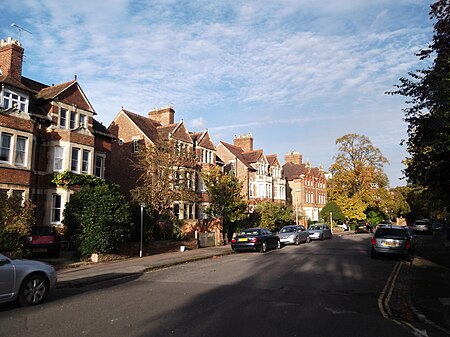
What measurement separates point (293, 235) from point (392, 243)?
11523 mm

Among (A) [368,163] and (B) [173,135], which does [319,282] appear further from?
(A) [368,163]

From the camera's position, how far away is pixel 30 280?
366 inches

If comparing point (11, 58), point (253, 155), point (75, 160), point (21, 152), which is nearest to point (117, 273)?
point (21, 152)

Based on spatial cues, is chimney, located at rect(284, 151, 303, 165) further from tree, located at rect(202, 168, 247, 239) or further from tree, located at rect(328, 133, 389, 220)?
tree, located at rect(202, 168, 247, 239)

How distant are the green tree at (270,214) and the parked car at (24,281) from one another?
28144 millimetres

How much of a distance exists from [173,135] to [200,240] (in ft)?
37.9

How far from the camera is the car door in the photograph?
8594mm

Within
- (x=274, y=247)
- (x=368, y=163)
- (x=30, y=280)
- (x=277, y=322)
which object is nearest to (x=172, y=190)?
(x=274, y=247)

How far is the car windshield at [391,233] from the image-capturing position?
19281mm

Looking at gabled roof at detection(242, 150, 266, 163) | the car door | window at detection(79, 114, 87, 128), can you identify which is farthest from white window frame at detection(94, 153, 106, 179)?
gabled roof at detection(242, 150, 266, 163)

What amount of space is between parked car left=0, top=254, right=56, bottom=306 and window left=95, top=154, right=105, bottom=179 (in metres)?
20.0

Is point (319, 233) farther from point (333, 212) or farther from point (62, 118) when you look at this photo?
point (62, 118)

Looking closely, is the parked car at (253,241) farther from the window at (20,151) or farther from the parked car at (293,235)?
the window at (20,151)

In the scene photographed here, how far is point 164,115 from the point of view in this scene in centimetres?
4100
